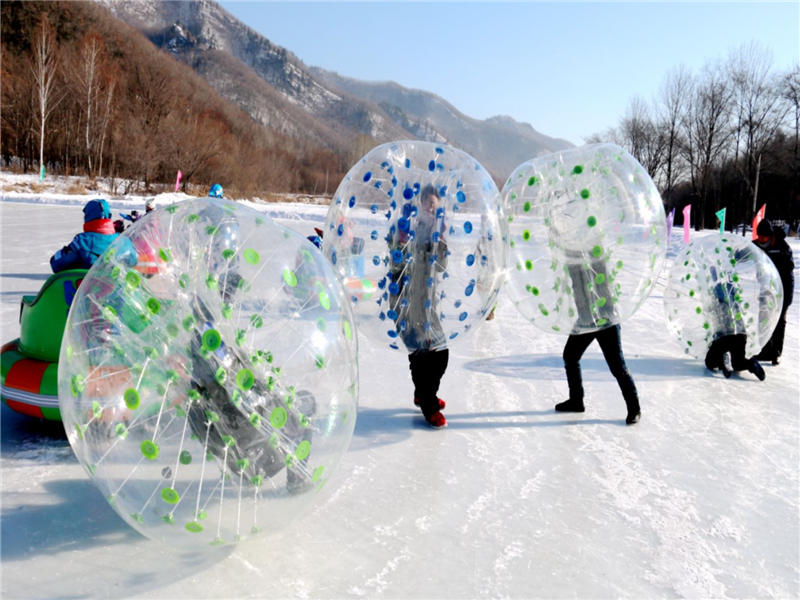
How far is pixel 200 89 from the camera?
80375 millimetres

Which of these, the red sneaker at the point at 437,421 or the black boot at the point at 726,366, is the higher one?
the black boot at the point at 726,366

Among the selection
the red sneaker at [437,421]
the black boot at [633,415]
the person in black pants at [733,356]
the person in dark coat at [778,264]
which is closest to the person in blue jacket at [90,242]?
the red sneaker at [437,421]

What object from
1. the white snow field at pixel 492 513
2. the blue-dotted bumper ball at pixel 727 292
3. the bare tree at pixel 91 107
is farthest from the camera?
the bare tree at pixel 91 107

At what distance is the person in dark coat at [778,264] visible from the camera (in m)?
6.25

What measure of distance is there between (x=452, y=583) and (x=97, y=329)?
1787 mm

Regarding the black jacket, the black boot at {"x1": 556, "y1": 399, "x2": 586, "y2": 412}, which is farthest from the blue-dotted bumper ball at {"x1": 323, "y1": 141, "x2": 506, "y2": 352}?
the black jacket

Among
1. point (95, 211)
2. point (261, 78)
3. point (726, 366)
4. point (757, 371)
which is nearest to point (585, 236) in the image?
point (726, 366)

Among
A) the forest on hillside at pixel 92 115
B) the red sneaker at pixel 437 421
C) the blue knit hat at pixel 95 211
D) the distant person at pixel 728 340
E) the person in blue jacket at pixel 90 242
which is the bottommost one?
the red sneaker at pixel 437 421

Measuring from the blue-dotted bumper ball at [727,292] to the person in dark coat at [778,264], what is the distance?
526 mm

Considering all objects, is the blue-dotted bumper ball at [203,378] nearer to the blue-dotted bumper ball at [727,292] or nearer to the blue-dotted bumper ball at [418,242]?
the blue-dotted bumper ball at [418,242]

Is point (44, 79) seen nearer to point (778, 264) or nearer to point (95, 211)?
point (95, 211)

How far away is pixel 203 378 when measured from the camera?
2277mm

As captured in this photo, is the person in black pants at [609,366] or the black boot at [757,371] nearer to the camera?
the person in black pants at [609,366]

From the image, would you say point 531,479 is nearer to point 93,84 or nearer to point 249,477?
point 249,477
